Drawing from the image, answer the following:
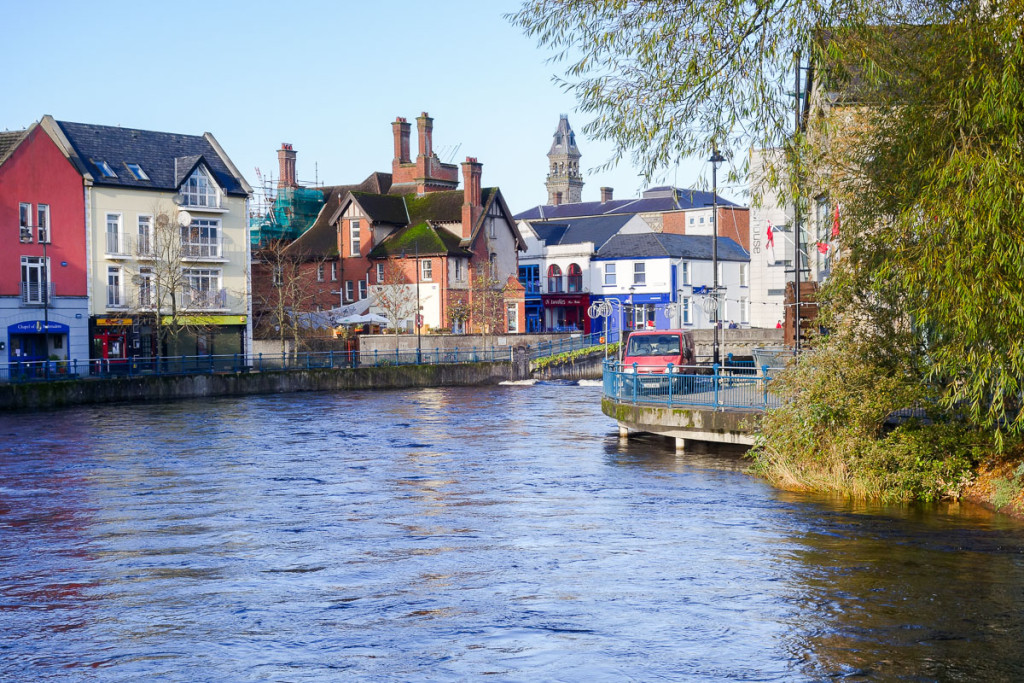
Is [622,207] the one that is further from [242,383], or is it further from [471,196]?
[242,383]

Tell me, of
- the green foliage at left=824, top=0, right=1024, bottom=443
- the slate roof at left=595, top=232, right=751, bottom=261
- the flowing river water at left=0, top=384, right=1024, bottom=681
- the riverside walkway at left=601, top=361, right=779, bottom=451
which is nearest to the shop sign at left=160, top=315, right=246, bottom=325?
the flowing river water at left=0, top=384, right=1024, bottom=681

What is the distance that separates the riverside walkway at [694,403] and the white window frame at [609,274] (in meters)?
56.2

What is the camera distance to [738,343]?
206 feet

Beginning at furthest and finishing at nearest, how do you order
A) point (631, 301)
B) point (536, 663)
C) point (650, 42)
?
point (631, 301)
point (650, 42)
point (536, 663)

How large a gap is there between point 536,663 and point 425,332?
6306 cm

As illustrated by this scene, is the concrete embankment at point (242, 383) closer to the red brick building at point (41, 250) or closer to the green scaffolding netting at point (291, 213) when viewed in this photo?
the red brick building at point (41, 250)

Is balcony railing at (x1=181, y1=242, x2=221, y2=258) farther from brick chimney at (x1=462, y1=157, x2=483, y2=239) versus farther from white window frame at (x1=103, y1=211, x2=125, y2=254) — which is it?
brick chimney at (x1=462, y1=157, x2=483, y2=239)

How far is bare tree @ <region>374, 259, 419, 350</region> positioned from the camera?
7494 cm

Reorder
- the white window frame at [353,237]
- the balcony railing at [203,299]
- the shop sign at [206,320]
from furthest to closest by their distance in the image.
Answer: the white window frame at [353,237] < the balcony railing at [203,299] < the shop sign at [206,320]

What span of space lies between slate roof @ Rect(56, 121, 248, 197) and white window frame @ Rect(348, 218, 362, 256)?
534 inches

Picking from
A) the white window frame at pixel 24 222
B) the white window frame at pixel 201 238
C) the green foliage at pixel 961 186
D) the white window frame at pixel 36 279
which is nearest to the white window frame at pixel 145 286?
the white window frame at pixel 201 238

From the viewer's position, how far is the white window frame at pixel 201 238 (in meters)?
63.4

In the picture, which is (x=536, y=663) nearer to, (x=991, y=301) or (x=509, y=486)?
(x=991, y=301)

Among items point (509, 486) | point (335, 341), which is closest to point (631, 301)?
point (335, 341)
